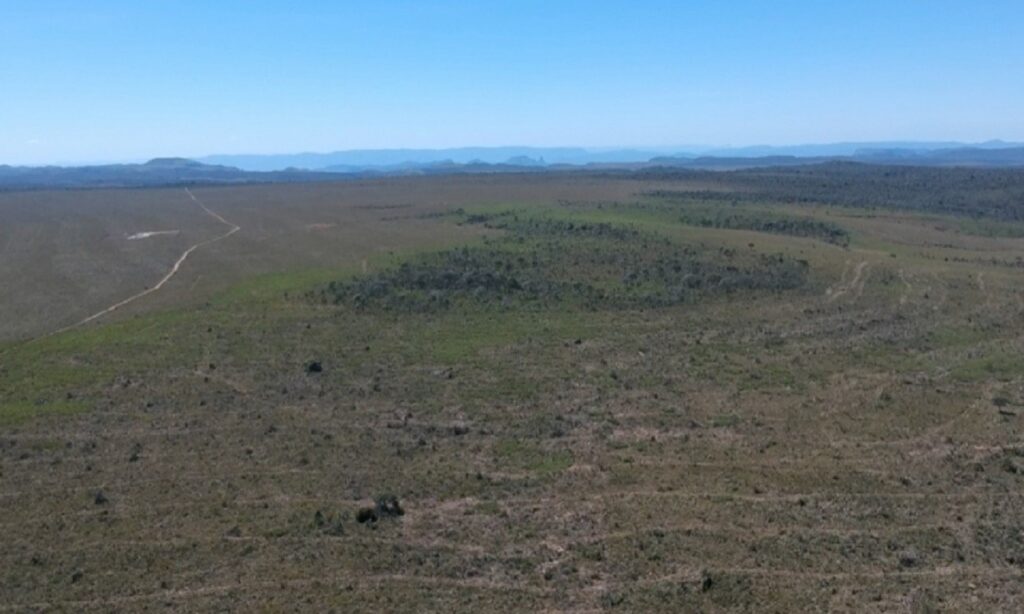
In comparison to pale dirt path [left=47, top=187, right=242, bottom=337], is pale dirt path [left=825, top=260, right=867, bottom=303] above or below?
below

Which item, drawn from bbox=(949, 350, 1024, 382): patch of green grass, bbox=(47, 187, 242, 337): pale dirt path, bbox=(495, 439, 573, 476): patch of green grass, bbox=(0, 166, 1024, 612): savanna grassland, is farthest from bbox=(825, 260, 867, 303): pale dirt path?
bbox=(47, 187, 242, 337): pale dirt path

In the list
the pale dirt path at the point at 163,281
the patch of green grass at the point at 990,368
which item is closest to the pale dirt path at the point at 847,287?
the patch of green grass at the point at 990,368

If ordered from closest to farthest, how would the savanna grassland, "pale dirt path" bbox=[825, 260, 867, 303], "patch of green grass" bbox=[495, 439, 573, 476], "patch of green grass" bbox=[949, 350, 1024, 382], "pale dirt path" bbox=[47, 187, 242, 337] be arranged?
the savanna grassland < "patch of green grass" bbox=[495, 439, 573, 476] < "patch of green grass" bbox=[949, 350, 1024, 382] < "pale dirt path" bbox=[47, 187, 242, 337] < "pale dirt path" bbox=[825, 260, 867, 303]

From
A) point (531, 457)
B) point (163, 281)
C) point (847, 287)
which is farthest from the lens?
point (163, 281)

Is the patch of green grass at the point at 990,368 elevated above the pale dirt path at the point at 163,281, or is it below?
below

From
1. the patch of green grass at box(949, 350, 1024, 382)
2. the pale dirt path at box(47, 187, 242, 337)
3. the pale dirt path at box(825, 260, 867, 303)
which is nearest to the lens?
the patch of green grass at box(949, 350, 1024, 382)

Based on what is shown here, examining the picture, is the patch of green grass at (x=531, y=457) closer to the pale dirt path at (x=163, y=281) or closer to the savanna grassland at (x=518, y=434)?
the savanna grassland at (x=518, y=434)

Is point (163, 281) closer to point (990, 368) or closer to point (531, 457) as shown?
point (531, 457)

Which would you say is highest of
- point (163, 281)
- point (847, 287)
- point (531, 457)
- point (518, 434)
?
point (163, 281)

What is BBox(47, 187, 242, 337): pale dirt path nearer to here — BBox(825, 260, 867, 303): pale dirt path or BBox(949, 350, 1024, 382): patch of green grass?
BBox(825, 260, 867, 303): pale dirt path

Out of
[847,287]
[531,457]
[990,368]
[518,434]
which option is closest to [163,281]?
[518,434]
